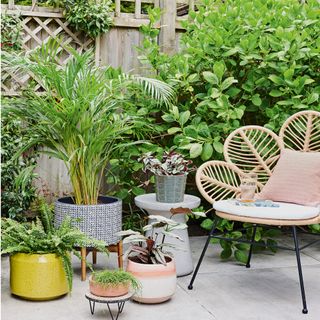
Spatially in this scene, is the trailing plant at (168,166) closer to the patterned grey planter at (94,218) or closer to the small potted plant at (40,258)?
the patterned grey planter at (94,218)

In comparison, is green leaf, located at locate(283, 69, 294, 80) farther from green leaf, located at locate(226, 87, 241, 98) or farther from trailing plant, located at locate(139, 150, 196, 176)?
trailing plant, located at locate(139, 150, 196, 176)

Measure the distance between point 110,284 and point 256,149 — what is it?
5.03 ft

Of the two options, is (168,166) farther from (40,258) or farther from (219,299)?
(40,258)

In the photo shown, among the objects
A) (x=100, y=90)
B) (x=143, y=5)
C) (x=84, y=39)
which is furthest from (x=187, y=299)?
(x=143, y=5)

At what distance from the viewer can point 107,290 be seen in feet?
9.49

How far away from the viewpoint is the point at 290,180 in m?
3.62

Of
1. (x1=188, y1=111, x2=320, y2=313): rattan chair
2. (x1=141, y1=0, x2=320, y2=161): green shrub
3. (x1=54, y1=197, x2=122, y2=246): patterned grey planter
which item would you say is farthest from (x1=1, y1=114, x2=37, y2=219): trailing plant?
(x1=188, y1=111, x2=320, y2=313): rattan chair

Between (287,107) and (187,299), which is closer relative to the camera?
(187,299)

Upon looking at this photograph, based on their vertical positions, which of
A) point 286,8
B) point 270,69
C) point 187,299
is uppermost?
point 286,8

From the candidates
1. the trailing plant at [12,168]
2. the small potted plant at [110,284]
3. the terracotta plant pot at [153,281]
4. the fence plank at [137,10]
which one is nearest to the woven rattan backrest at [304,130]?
the terracotta plant pot at [153,281]

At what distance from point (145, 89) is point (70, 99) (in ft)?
2.40

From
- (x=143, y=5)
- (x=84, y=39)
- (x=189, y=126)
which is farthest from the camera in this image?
(x=143, y=5)

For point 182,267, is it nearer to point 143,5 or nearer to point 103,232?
point 103,232

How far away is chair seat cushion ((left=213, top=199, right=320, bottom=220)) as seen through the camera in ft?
10.4
